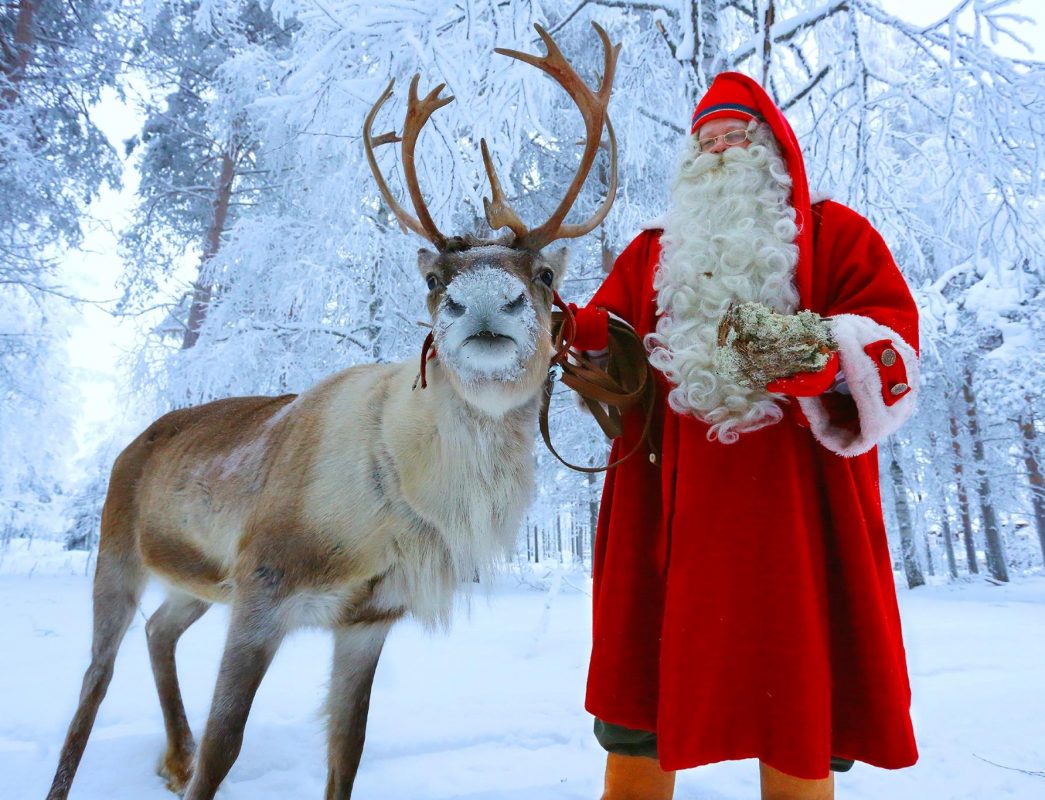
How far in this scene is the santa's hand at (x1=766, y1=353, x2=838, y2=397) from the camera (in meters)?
1.47

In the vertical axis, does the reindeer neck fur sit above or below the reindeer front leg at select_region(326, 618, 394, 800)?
above

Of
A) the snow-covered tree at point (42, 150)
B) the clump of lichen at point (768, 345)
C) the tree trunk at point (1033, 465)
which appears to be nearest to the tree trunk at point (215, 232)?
the snow-covered tree at point (42, 150)

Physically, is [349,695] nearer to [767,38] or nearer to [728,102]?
[728,102]

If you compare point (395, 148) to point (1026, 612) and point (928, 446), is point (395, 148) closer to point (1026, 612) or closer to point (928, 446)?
point (1026, 612)

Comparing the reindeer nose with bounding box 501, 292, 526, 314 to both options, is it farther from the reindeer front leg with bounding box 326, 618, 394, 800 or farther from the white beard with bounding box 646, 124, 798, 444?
the reindeer front leg with bounding box 326, 618, 394, 800

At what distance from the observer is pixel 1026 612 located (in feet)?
26.0

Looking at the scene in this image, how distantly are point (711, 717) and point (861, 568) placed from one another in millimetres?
490

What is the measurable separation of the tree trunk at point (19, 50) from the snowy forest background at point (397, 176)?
0.03 meters

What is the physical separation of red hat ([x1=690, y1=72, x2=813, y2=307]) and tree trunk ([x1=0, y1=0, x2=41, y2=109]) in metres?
8.73

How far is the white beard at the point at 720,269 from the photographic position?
165 centimetres

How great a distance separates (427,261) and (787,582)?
1329mm

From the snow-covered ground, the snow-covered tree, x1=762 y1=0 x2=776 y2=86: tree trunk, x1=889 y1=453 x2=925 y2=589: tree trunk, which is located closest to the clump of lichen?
the snow-covered ground

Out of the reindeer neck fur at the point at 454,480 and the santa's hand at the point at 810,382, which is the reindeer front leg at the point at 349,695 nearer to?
the reindeer neck fur at the point at 454,480

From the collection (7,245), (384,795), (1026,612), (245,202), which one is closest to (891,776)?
(384,795)
